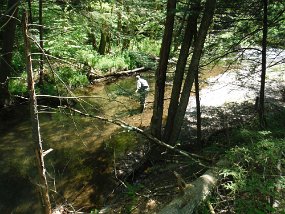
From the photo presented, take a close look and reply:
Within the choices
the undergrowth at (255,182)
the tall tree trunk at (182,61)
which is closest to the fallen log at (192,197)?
the undergrowth at (255,182)

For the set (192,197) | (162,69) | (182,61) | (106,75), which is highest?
(182,61)

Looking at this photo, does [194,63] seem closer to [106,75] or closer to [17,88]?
[17,88]

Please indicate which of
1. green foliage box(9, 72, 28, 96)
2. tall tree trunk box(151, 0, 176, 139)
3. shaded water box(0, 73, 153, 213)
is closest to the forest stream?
shaded water box(0, 73, 153, 213)

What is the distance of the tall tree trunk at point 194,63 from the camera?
7.21 meters

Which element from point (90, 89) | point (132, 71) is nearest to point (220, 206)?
point (90, 89)

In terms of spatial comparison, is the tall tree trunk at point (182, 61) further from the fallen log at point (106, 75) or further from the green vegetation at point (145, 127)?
the fallen log at point (106, 75)

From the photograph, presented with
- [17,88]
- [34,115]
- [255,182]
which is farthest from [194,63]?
[17,88]

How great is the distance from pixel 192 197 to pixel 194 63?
3592mm

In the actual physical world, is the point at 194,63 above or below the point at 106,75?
above

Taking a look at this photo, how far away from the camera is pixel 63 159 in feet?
30.2

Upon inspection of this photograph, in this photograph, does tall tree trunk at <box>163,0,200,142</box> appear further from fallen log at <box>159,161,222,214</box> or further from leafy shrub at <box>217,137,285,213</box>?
leafy shrub at <box>217,137,285,213</box>

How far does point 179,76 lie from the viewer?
8086 millimetres

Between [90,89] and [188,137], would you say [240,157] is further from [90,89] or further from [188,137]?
[90,89]

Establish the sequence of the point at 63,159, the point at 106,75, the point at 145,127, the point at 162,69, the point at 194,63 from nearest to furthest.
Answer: the point at 194,63 → the point at 162,69 → the point at 63,159 → the point at 145,127 → the point at 106,75
